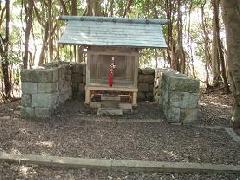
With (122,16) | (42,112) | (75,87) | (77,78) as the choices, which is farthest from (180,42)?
(42,112)

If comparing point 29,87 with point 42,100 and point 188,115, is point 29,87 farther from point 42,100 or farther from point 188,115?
point 188,115

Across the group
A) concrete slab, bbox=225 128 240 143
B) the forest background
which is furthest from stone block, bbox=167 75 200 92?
the forest background

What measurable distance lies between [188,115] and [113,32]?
2704mm

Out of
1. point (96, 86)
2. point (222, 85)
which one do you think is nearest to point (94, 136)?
point (96, 86)

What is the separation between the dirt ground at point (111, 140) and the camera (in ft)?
19.0

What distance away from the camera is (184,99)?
8.30 m

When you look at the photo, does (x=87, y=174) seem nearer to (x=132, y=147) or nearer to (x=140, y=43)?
(x=132, y=147)

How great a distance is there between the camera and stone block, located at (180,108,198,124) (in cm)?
839

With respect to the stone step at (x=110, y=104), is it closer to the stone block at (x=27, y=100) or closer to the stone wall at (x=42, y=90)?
the stone wall at (x=42, y=90)

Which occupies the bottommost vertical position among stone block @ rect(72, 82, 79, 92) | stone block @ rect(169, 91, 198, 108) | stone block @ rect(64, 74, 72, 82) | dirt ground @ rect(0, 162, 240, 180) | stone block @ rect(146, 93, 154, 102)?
A: dirt ground @ rect(0, 162, 240, 180)

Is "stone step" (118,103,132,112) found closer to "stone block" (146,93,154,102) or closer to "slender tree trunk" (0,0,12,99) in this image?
"stone block" (146,93,154,102)

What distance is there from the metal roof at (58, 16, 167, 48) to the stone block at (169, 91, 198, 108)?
47.7 inches

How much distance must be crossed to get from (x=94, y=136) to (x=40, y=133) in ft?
3.45

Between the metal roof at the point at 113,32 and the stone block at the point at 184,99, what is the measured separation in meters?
1.21
